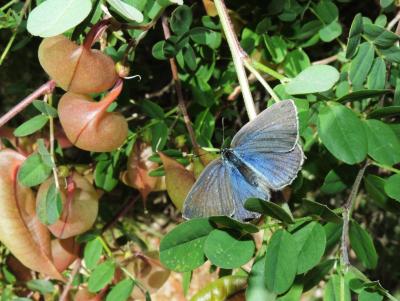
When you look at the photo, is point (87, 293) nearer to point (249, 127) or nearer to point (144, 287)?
point (144, 287)

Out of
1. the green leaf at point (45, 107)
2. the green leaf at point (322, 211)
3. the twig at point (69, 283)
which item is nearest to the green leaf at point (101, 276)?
the twig at point (69, 283)

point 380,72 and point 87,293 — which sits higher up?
point 380,72

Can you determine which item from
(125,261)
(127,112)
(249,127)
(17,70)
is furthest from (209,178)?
(17,70)

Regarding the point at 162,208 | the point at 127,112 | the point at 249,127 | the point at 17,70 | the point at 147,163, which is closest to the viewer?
the point at 249,127

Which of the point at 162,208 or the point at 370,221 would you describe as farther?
the point at 162,208

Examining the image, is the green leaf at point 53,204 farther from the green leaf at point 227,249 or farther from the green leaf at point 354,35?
the green leaf at point 354,35

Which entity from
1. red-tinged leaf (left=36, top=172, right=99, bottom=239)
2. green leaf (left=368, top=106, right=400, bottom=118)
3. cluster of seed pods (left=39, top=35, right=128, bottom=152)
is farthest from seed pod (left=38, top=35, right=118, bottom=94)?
green leaf (left=368, top=106, right=400, bottom=118)
